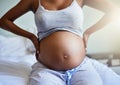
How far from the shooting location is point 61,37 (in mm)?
1443

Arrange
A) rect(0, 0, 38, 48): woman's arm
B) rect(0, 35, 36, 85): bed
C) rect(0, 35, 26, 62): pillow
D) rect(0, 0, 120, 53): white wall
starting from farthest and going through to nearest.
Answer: rect(0, 0, 120, 53): white wall < rect(0, 35, 26, 62): pillow < rect(0, 0, 38, 48): woman's arm < rect(0, 35, 36, 85): bed

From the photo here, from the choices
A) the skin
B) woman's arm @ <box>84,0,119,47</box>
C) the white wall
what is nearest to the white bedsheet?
the skin

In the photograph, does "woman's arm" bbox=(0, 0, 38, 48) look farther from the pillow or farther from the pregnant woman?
the pillow

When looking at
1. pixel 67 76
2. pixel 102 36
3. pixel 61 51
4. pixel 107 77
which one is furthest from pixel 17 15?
pixel 102 36

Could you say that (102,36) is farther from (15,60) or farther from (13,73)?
(13,73)

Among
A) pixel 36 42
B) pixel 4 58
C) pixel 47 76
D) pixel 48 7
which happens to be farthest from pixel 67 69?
pixel 4 58

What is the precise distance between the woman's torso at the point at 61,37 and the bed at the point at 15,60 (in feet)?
0.56

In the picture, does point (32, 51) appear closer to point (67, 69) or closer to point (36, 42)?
point (36, 42)

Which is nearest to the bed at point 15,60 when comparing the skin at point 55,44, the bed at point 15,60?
the bed at point 15,60

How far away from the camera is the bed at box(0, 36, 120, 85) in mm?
1396

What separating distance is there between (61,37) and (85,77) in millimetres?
276

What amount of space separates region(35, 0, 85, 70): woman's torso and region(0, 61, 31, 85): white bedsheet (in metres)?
0.15

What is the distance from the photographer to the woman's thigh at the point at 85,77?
132 cm

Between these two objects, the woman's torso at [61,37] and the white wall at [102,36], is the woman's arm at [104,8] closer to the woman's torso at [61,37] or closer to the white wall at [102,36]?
the woman's torso at [61,37]
